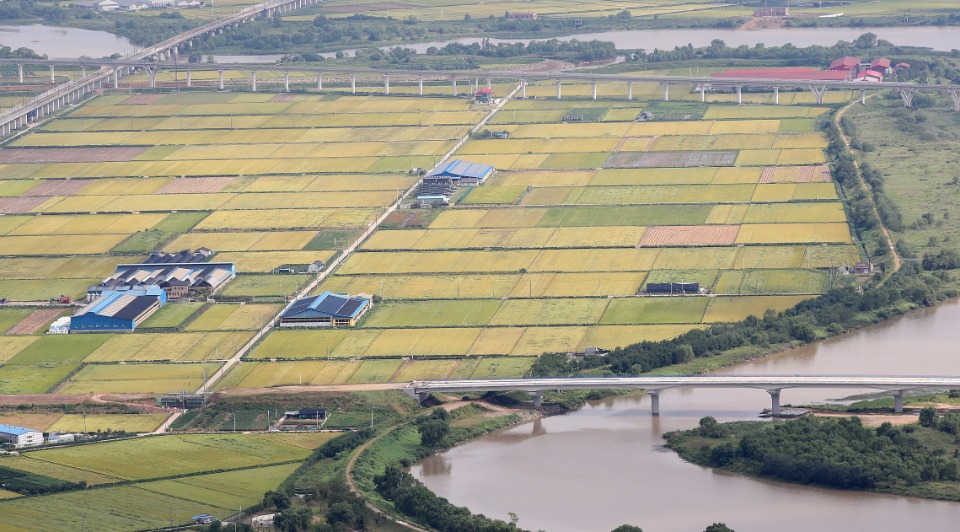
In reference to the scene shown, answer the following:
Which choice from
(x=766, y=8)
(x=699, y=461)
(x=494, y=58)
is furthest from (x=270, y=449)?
(x=766, y=8)

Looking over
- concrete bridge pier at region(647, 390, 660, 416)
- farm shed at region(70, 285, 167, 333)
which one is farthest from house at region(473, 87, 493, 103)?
concrete bridge pier at region(647, 390, 660, 416)

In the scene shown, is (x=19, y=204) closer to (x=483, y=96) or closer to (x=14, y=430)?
(x=483, y=96)

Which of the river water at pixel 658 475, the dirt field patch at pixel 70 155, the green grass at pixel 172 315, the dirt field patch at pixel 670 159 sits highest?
the dirt field patch at pixel 670 159

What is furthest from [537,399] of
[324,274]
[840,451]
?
[324,274]

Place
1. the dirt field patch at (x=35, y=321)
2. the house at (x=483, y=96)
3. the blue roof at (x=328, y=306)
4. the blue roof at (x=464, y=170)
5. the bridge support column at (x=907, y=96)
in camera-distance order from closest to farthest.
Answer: the blue roof at (x=328, y=306), the dirt field patch at (x=35, y=321), the blue roof at (x=464, y=170), the bridge support column at (x=907, y=96), the house at (x=483, y=96)

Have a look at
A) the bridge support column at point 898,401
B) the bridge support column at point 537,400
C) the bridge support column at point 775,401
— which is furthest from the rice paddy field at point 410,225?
the bridge support column at point 898,401

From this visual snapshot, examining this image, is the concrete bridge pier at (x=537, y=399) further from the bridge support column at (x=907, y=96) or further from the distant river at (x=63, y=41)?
the distant river at (x=63, y=41)
